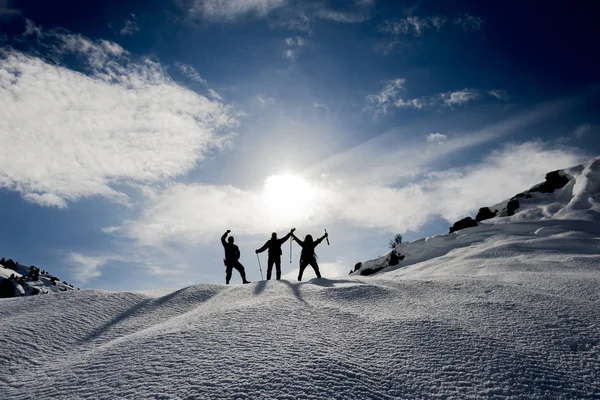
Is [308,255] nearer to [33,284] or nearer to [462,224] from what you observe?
[462,224]

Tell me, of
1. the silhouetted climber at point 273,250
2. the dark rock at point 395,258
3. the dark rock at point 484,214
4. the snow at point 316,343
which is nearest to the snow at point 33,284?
the snow at point 316,343

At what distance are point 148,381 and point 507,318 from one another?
4.90 metres

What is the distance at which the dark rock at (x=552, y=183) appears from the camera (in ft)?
99.4

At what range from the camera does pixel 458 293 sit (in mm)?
6656

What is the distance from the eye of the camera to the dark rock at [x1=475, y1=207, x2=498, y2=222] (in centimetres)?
3256

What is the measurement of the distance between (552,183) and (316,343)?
3528cm

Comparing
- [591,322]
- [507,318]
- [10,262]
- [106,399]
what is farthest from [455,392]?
[10,262]

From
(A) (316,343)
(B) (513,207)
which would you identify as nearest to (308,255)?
(A) (316,343)

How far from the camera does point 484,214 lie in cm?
3359

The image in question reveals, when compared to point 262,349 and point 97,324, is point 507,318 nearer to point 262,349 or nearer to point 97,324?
point 262,349

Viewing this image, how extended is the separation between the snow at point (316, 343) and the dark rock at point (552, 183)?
28.0 metres

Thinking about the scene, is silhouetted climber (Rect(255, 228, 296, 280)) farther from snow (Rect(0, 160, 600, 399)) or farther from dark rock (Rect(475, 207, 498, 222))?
dark rock (Rect(475, 207, 498, 222))

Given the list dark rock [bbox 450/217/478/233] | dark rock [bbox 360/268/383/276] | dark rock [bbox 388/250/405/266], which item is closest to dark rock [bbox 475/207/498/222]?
dark rock [bbox 450/217/478/233]

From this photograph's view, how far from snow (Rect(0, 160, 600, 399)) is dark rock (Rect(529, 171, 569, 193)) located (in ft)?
91.8
